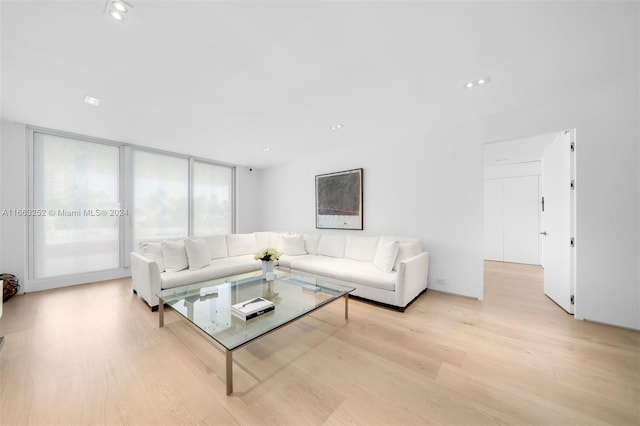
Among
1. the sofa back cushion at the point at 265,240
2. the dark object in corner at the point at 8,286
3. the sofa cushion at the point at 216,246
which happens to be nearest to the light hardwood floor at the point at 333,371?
the dark object in corner at the point at 8,286

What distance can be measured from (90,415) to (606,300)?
4452 millimetres

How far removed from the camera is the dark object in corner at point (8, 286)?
3.01 metres

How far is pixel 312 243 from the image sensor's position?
4574 mm

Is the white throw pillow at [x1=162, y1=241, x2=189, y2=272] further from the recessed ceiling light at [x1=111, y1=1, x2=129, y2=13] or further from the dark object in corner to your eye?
the recessed ceiling light at [x1=111, y1=1, x2=129, y2=13]

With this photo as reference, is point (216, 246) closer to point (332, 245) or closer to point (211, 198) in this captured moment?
point (211, 198)

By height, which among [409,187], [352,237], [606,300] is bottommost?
[606,300]

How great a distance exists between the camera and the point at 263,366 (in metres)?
1.78

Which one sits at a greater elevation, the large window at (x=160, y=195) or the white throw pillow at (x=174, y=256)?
the large window at (x=160, y=195)

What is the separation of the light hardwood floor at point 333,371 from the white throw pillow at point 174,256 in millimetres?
638

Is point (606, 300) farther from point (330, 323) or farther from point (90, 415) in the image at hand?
point (90, 415)

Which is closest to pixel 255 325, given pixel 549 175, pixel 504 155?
pixel 549 175

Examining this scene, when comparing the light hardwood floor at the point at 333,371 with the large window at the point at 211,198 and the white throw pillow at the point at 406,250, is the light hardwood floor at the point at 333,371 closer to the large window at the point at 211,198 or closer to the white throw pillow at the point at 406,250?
the white throw pillow at the point at 406,250

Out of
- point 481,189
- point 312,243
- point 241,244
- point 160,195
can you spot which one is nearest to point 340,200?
point 312,243

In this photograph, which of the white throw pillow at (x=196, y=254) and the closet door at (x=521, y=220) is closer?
the white throw pillow at (x=196, y=254)
